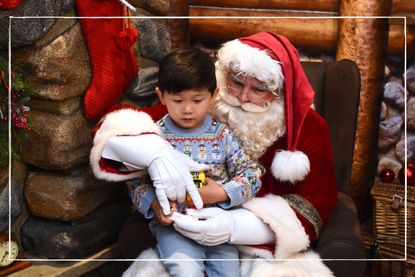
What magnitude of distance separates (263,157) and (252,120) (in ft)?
0.54

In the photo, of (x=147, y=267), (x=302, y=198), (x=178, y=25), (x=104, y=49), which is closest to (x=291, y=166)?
(x=302, y=198)

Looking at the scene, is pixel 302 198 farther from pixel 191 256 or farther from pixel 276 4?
pixel 276 4

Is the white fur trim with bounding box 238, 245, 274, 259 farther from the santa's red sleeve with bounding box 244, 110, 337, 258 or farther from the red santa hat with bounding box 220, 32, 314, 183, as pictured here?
the red santa hat with bounding box 220, 32, 314, 183

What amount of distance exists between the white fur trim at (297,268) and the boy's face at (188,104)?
1.55ft

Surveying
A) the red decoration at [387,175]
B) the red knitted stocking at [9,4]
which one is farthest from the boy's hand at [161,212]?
the red decoration at [387,175]

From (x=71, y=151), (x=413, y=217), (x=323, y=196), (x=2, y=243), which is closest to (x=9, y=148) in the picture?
(x=71, y=151)

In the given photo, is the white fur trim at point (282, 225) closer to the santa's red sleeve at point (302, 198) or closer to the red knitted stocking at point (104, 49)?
the santa's red sleeve at point (302, 198)

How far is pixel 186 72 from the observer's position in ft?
4.87

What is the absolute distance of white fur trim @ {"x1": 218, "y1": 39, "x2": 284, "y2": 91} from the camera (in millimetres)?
1614

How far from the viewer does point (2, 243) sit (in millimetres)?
1723

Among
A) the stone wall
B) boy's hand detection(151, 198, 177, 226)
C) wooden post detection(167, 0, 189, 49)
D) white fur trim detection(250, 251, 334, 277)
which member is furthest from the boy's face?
wooden post detection(167, 0, 189, 49)

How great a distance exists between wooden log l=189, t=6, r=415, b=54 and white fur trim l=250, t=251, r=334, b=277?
1.06 meters

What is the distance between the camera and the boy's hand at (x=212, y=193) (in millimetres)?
1558

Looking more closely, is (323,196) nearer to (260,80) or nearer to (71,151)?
(260,80)
